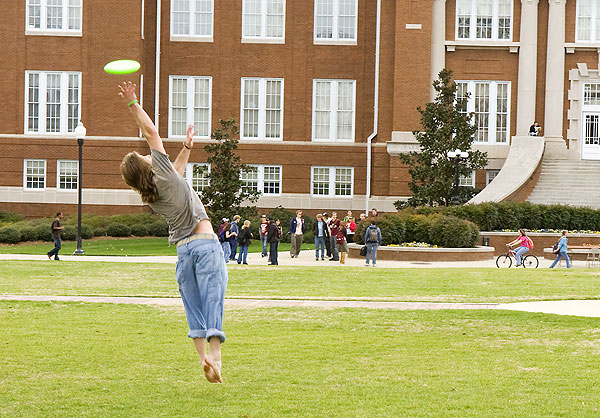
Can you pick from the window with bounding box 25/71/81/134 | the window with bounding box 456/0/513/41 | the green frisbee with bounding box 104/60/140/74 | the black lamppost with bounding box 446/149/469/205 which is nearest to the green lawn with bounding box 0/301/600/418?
the green frisbee with bounding box 104/60/140/74

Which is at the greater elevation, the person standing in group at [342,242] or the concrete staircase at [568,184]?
the concrete staircase at [568,184]

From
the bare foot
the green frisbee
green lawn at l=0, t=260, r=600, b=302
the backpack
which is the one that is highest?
the green frisbee

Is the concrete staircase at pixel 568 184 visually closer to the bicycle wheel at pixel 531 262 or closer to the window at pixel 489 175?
the window at pixel 489 175

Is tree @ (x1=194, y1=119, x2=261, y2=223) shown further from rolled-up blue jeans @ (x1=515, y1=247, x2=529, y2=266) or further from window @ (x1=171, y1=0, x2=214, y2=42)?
window @ (x1=171, y1=0, x2=214, y2=42)

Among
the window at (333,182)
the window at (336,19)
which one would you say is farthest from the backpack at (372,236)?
the window at (336,19)

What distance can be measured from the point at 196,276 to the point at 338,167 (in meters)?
43.9

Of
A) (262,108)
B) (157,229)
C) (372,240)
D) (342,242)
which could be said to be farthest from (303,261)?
(262,108)

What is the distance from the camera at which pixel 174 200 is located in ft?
26.2

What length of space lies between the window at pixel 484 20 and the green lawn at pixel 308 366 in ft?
120

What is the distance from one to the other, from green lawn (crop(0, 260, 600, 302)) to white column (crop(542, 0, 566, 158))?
76.1ft

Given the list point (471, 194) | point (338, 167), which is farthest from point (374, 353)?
point (338, 167)

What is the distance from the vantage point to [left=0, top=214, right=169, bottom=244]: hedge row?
4209cm

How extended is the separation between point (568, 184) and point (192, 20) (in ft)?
66.3

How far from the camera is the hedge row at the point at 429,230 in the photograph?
3466cm
